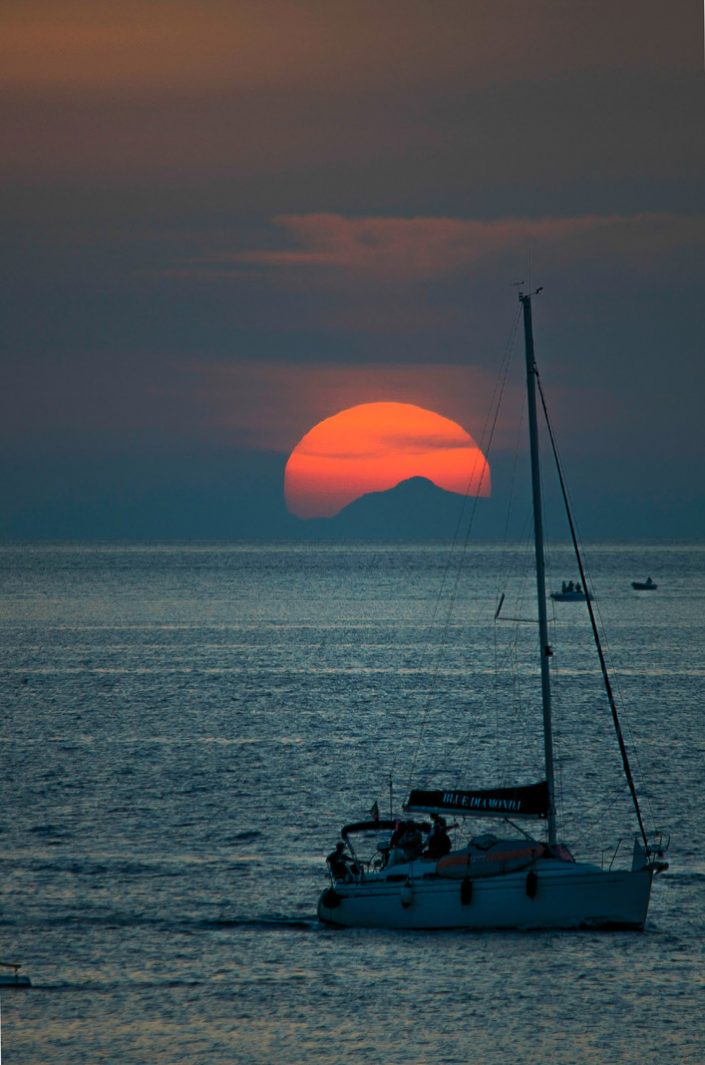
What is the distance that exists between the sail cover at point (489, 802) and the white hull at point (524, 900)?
152 centimetres

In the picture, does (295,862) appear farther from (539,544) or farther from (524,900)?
(539,544)

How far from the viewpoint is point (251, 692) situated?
88.4 m

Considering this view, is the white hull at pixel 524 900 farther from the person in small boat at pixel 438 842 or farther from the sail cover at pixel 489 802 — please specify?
the sail cover at pixel 489 802

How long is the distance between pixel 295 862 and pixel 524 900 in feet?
30.6

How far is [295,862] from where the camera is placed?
4266cm

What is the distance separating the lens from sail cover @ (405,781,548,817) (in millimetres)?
A: 36438

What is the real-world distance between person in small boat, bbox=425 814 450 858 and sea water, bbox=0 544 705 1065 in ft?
7.42

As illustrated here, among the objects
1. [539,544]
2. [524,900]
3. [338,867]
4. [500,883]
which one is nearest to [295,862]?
[338,867]

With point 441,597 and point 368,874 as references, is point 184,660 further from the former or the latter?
point 441,597

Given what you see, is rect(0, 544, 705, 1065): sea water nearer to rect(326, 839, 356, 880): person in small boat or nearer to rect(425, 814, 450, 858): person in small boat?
rect(326, 839, 356, 880): person in small boat

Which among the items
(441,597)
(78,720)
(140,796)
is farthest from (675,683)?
(441,597)

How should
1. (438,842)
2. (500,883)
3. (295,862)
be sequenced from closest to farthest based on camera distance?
(500,883)
(438,842)
(295,862)

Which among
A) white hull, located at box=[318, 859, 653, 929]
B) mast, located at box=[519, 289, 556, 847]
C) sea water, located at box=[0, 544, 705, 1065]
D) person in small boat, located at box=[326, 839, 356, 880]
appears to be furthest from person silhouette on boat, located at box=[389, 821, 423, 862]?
mast, located at box=[519, 289, 556, 847]

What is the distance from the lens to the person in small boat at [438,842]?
3722 centimetres
